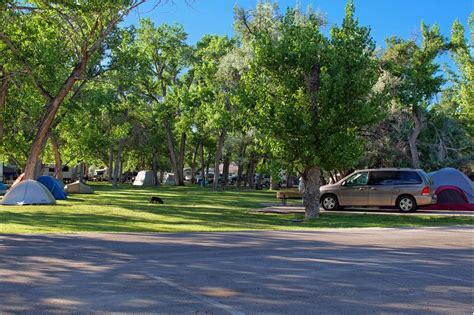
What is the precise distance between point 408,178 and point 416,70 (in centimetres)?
1449

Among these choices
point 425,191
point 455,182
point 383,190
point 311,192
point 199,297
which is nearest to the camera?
point 199,297

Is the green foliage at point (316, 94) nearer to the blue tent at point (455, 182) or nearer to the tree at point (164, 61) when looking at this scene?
the blue tent at point (455, 182)

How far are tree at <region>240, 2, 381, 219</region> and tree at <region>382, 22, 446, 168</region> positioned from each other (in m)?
15.5

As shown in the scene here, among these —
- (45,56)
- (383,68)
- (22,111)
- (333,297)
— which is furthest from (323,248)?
(22,111)

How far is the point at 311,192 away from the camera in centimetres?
1884

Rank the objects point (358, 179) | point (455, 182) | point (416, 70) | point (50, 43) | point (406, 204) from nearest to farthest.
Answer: point (406, 204), point (358, 179), point (455, 182), point (50, 43), point (416, 70)

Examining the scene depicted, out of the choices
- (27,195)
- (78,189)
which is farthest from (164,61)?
(27,195)

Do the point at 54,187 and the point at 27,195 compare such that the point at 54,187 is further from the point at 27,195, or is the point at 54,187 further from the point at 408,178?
the point at 408,178

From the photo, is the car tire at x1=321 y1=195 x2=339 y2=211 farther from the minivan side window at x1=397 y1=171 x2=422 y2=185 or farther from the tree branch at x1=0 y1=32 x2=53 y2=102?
the tree branch at x1=0 y1=32 x2=53 y2=102

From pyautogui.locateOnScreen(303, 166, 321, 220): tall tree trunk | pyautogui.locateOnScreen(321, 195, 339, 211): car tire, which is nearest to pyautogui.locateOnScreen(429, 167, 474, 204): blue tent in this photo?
pyautogui.locateOnScreen(321, 195, 339, 211): car tire

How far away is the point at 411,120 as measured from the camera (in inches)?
1342

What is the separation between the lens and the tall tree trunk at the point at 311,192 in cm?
1872

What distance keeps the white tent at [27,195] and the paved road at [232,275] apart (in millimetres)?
11336

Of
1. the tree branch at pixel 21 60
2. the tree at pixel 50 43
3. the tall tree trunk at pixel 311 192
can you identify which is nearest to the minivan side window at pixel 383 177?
the tall tree trunk at pixel 311 192
